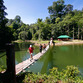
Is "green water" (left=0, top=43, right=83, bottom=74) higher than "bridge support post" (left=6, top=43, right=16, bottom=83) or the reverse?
the reverse

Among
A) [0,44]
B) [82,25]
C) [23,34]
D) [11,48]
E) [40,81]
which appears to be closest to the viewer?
[11,48]

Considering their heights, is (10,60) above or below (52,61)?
above

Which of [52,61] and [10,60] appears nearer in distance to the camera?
[10,60]

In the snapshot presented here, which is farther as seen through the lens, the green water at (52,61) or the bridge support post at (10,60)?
the green water at (52,61)

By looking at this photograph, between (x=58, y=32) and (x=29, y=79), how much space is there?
30474mm

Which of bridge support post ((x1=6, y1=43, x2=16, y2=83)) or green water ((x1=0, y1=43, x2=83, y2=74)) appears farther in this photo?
green water ((x1=0, y1=43, x2=83, y2=74))

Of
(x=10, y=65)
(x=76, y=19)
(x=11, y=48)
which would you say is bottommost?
(x=10, y=65)

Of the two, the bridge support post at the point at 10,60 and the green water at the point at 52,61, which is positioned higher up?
the bridge support post at the point at 10,60

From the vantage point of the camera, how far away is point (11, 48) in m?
1.94

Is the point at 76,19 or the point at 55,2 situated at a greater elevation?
the point at 55,2

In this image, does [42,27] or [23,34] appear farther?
[23,34]

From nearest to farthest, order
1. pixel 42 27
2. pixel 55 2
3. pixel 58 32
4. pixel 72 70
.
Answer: pixel 72 70 → pixel 42 27 → pixel 58 32 → pixel 55 2

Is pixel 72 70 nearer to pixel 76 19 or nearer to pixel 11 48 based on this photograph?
pixel 11 48

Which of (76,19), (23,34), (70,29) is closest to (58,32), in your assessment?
(70,29)
